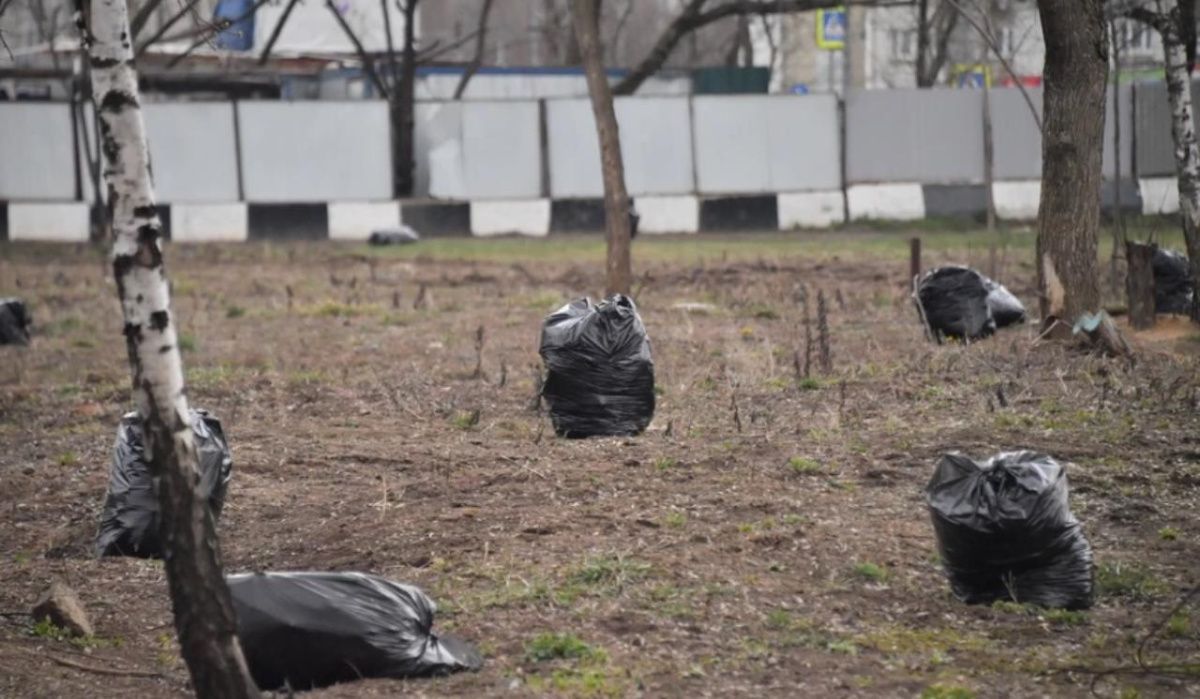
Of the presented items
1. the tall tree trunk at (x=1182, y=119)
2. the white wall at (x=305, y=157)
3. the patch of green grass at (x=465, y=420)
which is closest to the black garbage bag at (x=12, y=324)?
the patch of green grass at (x=465, y=420)

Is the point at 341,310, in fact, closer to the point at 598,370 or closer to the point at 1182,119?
the point at 1182,119

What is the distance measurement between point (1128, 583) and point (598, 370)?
11.3ft

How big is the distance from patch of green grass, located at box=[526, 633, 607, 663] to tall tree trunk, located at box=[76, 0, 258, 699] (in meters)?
1.15

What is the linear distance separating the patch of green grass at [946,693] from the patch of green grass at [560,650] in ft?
3.58

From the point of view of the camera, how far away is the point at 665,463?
27.4 ft

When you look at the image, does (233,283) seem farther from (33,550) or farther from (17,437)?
(33,550)

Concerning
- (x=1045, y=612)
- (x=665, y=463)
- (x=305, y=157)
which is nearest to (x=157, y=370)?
(x=1045, y=612)

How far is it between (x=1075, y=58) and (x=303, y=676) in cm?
827

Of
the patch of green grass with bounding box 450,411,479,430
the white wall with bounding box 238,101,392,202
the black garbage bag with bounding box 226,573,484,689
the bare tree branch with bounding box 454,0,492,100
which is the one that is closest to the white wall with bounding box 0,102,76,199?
the white wall with bounding box 238,101,392,202

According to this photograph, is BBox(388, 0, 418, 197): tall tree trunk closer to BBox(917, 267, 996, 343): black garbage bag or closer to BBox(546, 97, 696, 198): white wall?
BBox(546, 97, 696, 198): white wall

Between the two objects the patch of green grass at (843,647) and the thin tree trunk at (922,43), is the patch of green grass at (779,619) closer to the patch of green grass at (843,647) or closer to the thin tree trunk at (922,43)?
the patch of green grass at (843,647)

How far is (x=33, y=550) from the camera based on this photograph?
7.61m

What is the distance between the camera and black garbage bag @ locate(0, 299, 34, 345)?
15344 millimetres

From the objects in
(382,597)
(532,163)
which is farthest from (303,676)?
(532,163)
